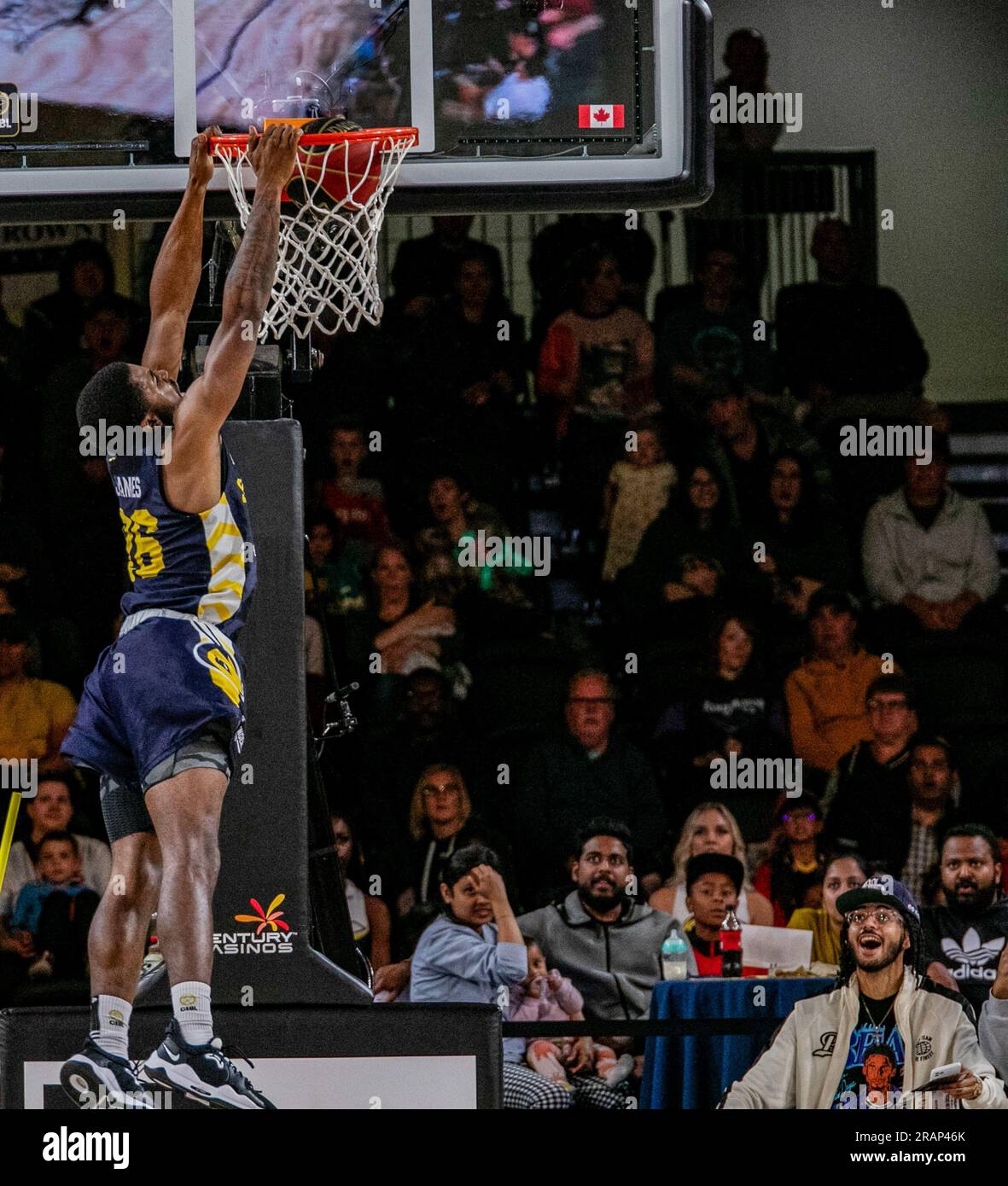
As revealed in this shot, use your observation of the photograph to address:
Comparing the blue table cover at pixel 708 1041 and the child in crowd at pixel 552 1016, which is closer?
the blue table cover at pixel 708 1041

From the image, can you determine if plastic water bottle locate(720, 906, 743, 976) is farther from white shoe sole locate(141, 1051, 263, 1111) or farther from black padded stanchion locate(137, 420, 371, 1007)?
white shoe sole locate(141, 1051, 263, 1111)

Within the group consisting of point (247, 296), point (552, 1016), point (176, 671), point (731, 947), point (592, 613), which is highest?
point (247, 296)

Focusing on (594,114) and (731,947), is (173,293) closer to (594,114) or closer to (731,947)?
(594,114)

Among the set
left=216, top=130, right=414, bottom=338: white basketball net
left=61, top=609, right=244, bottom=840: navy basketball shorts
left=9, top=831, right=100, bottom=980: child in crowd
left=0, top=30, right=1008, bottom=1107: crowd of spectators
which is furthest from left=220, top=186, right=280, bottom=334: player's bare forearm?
left=9, top=831, right=100, bottom=980: child in crowd

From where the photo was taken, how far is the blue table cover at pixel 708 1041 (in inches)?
235

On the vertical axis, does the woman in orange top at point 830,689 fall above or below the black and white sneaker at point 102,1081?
above

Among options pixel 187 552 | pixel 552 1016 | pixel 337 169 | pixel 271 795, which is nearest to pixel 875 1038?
pixel 552 1016

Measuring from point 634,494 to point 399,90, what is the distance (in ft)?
9.42

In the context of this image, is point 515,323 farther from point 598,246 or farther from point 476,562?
point 476,562

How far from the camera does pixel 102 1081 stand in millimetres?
5223

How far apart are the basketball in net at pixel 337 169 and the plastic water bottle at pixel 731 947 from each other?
280 cm

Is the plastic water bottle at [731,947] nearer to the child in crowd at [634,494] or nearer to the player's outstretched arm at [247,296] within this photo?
the child in crowd at [634,494]

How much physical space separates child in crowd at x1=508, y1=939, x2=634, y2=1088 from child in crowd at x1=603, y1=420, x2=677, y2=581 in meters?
2.08

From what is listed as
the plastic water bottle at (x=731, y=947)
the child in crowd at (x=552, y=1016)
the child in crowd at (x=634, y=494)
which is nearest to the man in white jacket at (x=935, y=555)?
the child in crowd at (x=634, y=494)
